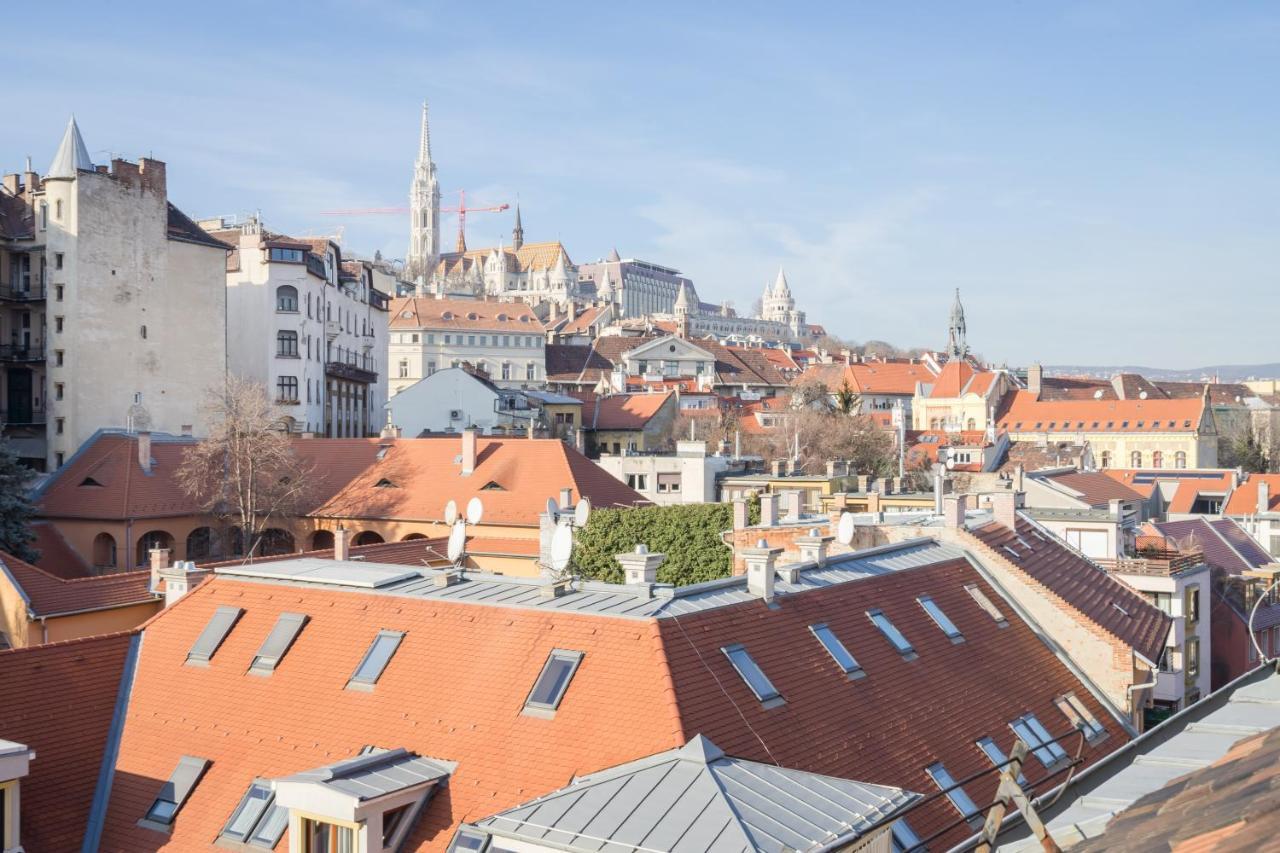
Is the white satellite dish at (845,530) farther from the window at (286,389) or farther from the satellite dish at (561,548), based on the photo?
the window at (286,389)

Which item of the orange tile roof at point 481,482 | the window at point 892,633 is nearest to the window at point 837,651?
the window at point 892,633

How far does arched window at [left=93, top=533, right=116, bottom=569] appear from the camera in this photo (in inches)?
1847

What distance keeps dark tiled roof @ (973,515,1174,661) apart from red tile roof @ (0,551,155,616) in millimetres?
20901

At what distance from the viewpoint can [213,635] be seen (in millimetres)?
20938

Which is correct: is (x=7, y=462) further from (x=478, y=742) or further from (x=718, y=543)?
(x=478, y=742)

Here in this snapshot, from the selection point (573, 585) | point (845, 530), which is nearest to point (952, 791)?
point (573, 585)

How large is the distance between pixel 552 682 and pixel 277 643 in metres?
5.84

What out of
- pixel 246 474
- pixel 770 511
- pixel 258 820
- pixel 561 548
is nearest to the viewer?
pixel 258 820

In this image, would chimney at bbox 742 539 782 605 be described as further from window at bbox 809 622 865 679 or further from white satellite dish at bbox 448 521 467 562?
white satellite dish at bbox 448 521 467 562

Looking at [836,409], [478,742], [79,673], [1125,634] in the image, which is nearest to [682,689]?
[478,742]

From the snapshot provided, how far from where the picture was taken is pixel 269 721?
18.4 m

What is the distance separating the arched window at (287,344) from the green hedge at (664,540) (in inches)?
1273

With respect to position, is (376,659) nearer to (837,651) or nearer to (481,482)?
(837,651)

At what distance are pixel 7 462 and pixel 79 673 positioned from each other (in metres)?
25.6
